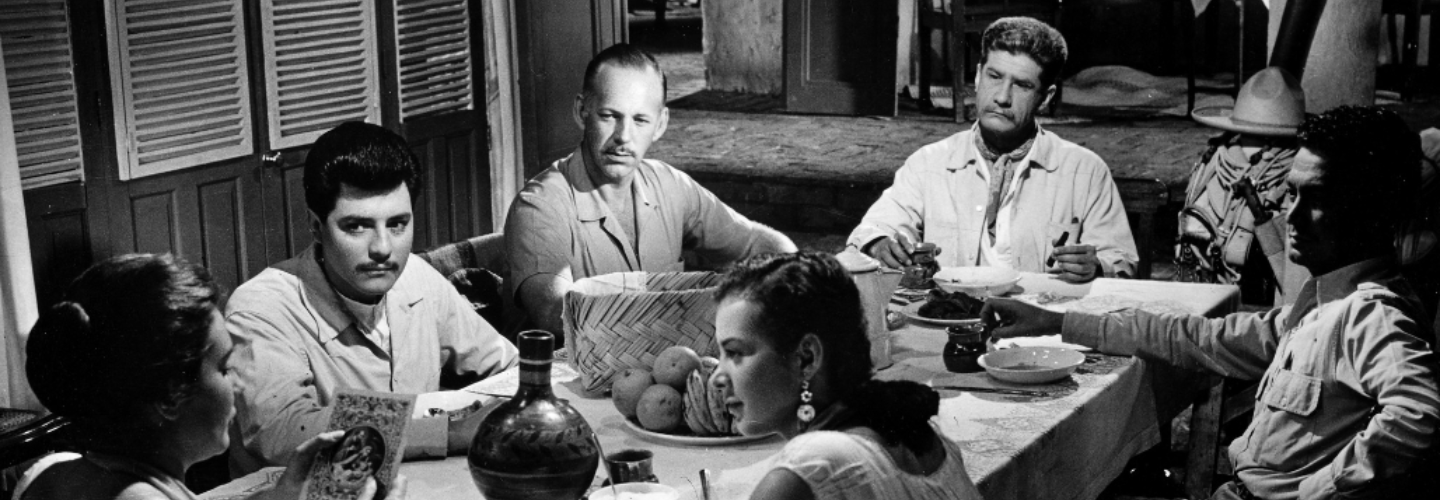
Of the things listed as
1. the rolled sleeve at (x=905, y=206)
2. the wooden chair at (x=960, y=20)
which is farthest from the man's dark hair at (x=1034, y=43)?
the wooden chair at (x=960, y=20)

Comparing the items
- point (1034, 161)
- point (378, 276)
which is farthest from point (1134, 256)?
point (378, 276)

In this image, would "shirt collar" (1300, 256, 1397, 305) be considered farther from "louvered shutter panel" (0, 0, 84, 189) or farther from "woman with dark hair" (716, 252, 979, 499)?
"louvered shutter panel" (0, 0, 84, 189)

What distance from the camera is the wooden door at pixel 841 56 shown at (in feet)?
34.3

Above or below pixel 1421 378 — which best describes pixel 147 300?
above

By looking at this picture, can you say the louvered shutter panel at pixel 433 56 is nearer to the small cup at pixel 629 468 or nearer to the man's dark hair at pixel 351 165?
the man's dark hair at pixel 351 165

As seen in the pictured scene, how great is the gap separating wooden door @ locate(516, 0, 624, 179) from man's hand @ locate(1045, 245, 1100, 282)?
3.18 m

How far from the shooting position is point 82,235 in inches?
194

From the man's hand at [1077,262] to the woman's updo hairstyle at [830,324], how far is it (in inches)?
78.3

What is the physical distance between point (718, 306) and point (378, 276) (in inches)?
40.1

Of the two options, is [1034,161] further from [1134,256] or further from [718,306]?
[718,306]

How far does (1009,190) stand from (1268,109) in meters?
1.05

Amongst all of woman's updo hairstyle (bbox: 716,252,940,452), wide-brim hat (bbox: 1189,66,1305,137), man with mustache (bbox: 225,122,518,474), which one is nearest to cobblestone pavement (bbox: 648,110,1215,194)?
wide-brim hat (bbox: 1189,66,1305,137)

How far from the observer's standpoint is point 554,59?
6.72 meters

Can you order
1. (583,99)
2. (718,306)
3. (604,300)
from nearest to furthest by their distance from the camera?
(718,306)
(604,300)
(583,99)
